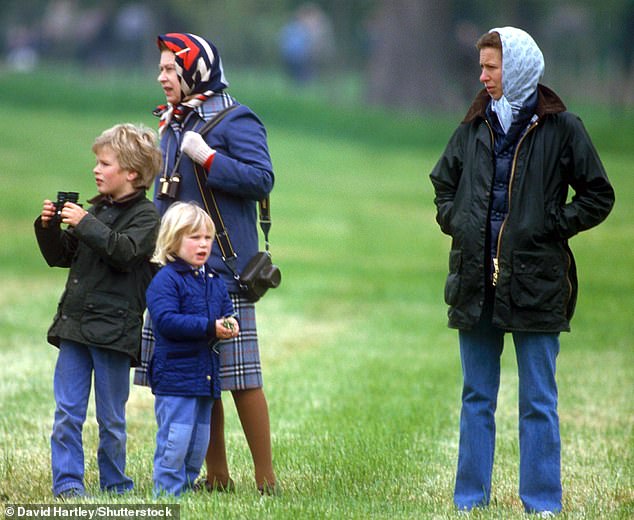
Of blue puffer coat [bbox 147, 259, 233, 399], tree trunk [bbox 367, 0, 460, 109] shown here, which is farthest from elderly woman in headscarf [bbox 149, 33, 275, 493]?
tree trunk [bbox 367, 0, 460, 109]

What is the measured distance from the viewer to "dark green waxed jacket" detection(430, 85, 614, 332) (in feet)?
19.9

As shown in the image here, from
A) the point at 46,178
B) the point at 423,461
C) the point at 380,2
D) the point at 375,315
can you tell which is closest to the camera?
the point at 423,461

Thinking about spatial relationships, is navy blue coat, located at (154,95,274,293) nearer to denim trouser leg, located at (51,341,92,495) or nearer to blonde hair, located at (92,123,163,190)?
blonde hair, located at (92,123,163,190)

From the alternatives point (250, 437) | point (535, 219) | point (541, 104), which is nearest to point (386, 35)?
point (250, 437)

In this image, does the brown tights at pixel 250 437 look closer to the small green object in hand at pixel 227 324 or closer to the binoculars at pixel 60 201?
the small green object in hand at pixel 227 324

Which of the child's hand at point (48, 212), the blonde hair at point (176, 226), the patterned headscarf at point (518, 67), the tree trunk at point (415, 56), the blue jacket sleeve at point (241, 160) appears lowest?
the blonde hair at point (176, 226)

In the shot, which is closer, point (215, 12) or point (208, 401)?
point (208, 401)

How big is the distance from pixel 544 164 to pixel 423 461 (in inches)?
92.4

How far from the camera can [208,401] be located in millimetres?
6293

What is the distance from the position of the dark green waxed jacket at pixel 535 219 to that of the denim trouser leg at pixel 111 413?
1562 mm

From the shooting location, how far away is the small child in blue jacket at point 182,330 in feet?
19.8

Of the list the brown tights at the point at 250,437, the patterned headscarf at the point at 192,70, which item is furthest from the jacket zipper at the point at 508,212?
the patterned headscarf at the point at 192,70

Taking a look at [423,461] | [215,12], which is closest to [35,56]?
[215,12]

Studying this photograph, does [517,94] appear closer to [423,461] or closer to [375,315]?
[423,461]
